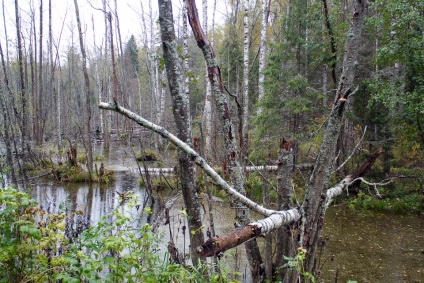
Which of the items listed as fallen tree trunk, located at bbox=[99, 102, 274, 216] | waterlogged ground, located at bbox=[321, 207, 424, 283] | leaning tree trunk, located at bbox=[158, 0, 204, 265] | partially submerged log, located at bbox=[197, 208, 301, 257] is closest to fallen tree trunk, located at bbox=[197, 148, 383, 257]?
partially submerged log, located at bbox=[197, 208, 301, 257]

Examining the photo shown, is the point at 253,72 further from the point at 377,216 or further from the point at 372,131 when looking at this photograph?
the point at 377,216

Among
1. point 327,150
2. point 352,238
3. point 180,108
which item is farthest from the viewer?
point 352,238

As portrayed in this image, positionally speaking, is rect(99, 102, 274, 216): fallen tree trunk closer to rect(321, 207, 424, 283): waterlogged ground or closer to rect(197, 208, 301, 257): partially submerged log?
rect(197, 208, 301, 257): partially submerged log

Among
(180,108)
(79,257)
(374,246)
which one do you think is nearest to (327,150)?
(180,108)

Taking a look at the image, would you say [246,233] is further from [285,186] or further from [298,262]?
[285,186]

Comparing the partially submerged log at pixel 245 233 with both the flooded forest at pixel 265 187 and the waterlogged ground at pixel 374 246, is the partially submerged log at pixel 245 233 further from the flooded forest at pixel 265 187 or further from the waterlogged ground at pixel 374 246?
the waterlogged ground at pixel 374 246

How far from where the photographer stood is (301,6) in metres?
9.46

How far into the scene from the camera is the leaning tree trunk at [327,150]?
2539 millimetres

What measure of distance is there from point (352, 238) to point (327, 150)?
166 inches

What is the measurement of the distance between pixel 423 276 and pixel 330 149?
3.39 meters

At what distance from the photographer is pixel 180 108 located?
318cm

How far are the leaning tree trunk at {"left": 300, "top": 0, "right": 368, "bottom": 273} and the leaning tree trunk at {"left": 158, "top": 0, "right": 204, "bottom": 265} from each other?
995 mm

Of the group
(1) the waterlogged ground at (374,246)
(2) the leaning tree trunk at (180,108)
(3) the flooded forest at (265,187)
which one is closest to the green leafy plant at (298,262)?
(3) the flooded forest at (265,187)

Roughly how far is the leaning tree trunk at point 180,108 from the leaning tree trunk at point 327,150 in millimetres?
995
